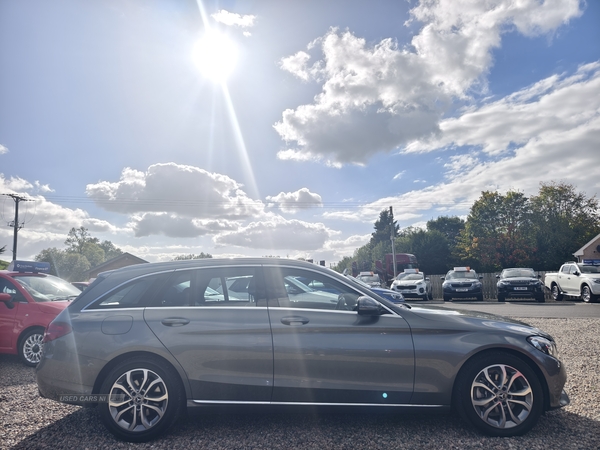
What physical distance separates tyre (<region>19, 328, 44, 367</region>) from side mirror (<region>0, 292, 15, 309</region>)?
0.51 metres

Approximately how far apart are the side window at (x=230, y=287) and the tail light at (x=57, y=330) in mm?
1155

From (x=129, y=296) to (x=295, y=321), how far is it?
5.20 ft

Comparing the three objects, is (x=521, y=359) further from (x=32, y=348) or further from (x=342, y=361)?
(x=32, y=348)

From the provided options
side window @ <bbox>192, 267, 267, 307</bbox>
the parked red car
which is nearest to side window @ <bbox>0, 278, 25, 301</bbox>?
the parked red car

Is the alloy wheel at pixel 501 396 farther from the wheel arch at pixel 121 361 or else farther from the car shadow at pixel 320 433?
the wheel arch at pixel 121 361

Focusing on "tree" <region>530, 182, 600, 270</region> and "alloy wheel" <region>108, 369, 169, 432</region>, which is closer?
"alloy wheel" <region>108, 369, 169, 432</region>

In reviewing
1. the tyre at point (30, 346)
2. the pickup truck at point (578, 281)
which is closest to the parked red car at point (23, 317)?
the tyre at point (30, 346)

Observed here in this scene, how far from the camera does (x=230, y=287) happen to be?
13.3ft

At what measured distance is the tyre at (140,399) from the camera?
12.2ft

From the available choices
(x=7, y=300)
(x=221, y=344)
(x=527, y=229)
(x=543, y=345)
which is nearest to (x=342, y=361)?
(x=221, y=344)

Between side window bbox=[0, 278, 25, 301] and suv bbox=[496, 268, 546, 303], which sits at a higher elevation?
side window bbox=[0, 278, 25, 301]

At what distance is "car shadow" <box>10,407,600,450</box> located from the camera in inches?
140

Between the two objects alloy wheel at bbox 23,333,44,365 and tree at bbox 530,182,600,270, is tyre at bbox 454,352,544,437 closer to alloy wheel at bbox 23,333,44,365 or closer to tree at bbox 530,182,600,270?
alloy wheel at bbox 23,333,44,365

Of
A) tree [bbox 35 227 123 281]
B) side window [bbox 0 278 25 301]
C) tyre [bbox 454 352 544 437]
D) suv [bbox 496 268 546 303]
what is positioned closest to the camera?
tyre [bbox 454 352 544 437]
